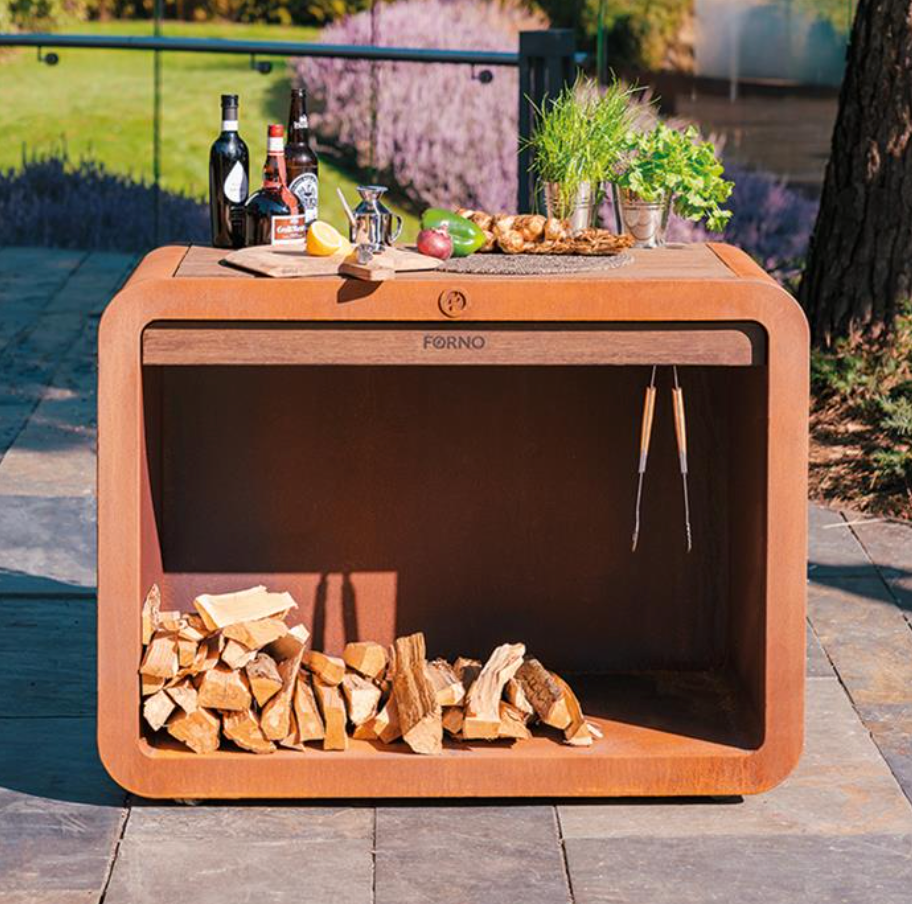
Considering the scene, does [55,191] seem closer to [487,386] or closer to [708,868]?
[487,386]

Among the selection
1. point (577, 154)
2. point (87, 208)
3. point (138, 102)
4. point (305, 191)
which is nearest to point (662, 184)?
point (577, 154)

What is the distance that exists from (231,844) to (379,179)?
7.00 m

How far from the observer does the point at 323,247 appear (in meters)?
4.21

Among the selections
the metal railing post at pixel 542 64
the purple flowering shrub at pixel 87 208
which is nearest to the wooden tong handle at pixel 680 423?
the metal railing post at pixel 542 64

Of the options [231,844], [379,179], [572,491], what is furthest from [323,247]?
[379,179]

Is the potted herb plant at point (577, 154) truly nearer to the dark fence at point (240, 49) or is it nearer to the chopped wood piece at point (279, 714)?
the chopped wood piece at point (279, 714)

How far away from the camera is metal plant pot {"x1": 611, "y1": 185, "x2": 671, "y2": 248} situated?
4.57 metres

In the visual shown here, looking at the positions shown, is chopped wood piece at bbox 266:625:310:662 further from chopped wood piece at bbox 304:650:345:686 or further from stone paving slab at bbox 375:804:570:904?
stone paving slab at bbox 375:804:570:904

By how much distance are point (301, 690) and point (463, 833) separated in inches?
19.1

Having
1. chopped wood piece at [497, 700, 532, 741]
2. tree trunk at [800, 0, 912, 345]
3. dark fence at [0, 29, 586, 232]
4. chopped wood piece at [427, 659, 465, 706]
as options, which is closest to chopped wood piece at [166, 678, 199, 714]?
chopped wood piece at [427, 659, 465, 706]

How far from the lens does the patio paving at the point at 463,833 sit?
3.83 metres

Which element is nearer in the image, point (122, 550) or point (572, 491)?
point (122, 550)

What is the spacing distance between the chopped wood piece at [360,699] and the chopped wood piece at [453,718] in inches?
6.1

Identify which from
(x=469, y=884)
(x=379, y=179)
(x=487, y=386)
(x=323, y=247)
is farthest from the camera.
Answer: (x=379, y=179)
